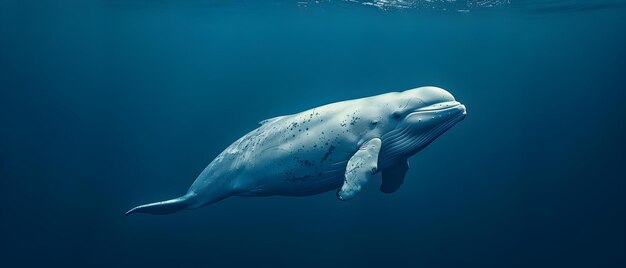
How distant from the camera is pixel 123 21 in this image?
38.6 m

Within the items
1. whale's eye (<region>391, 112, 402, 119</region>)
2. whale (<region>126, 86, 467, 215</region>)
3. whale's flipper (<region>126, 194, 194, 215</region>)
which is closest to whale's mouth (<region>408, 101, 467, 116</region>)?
whale (<region>126, 86, 467, 215</region>)

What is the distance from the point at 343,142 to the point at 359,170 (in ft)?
3.19

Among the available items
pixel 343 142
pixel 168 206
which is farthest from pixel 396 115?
pixel 168 206

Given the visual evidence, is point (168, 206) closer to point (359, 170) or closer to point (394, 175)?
point (359, 170)

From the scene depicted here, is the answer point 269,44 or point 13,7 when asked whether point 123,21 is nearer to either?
point 13,7

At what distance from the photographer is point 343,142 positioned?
23.4ft

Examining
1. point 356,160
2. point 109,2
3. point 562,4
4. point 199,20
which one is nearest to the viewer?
point 356,160

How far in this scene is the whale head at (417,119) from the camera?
270 inches

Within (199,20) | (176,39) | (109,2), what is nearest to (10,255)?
(109,2)

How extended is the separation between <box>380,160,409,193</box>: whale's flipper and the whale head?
3.73ft

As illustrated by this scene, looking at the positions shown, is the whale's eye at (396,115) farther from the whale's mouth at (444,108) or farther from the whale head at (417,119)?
the whale's mouth at (444,108)

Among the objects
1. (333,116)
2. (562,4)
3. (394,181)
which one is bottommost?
(394,181)

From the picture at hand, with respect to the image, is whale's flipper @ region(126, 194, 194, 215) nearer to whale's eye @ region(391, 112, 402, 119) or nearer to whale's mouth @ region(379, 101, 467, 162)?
whale's mouth @ region(379, 101, 467, 162)

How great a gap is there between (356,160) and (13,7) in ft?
113
